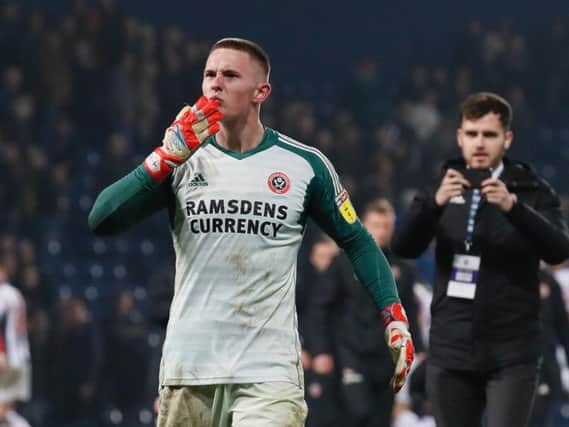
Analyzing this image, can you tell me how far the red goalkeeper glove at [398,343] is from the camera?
14.8ft

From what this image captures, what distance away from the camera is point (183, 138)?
14.0 ft

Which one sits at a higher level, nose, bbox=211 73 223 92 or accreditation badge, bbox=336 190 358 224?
nose, bbox=211 73 223 92

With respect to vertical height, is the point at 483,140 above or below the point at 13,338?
above

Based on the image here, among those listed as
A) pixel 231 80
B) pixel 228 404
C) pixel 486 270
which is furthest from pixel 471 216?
pixel 228 404

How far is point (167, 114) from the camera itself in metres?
17.5

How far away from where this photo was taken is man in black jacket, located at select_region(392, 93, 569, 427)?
18.6 feet

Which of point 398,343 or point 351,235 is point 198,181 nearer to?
point 351,235

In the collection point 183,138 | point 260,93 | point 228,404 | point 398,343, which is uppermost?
point 260,93

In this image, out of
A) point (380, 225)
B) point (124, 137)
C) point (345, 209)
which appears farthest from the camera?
point (124, 137)

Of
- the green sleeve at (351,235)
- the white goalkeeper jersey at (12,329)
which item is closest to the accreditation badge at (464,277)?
the green sleeve at (351,235)

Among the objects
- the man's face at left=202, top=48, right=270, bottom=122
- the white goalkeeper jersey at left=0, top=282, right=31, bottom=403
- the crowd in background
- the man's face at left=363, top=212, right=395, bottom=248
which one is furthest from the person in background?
the man's face at left=202, top=48, right=270, bottom=122

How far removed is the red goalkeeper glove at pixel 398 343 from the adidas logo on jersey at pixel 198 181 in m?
0.81

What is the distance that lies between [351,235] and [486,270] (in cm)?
123

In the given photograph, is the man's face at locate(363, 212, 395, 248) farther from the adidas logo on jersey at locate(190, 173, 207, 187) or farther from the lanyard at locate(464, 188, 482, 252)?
the adidas logo on jersey at locate(190, 173, 207, 187)
